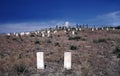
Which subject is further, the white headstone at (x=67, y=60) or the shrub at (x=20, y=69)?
the white headstone at (x=67, y=60)

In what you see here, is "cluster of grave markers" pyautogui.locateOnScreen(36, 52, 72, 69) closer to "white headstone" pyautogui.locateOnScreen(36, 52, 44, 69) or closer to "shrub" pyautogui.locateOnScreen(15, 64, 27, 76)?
"white headstone" pyautogui.locateOnScreen(36, 52, 44, 69)

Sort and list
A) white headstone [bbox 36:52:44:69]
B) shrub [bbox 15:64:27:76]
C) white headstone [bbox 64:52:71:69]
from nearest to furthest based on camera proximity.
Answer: shrub [bbox 15:64:27:76] → white headstone [bbox 64:52:71:69] → white headstone [bbox 36:52:44:69]

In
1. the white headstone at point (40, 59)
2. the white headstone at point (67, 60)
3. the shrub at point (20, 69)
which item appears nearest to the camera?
the shrub at point (20, 69)

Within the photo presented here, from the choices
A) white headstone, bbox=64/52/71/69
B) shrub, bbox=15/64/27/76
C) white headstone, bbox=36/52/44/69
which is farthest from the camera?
white headstone, bbox=36/52/44/69

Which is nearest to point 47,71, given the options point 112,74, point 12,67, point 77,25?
point 12,67

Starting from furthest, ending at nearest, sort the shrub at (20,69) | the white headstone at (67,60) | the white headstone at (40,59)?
the white headstone at (40,59), the white headstone at (67,60), the shrub at (20,69)

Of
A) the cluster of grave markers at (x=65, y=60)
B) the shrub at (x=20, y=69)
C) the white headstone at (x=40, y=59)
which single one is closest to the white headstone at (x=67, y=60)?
the cluster of grave markers at (x=65, y=60)

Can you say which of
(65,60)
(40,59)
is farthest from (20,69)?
(65,60)

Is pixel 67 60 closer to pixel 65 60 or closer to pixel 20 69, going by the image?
pixel 65 60

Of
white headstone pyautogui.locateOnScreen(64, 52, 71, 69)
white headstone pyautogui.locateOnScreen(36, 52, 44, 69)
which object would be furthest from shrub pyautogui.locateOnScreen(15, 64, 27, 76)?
white headstone pyautogui.locateOnScreen(64, 52, 71, 69)

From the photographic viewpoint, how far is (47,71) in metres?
13.4

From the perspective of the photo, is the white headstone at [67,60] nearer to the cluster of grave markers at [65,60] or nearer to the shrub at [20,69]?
the cluster of grave markers at [65,60]

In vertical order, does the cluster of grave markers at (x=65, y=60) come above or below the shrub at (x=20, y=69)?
above

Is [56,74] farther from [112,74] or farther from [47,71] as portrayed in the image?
[112,74]
